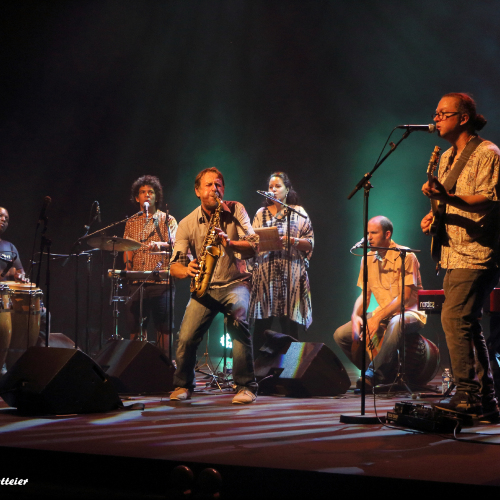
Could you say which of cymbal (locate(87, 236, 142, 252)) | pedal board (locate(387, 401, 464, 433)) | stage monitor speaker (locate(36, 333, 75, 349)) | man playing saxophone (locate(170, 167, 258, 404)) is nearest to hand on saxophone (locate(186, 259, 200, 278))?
man playing saxophone (locate(170, 167, 258, 404))

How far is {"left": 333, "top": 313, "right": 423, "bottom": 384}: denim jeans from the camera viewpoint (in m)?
5.35

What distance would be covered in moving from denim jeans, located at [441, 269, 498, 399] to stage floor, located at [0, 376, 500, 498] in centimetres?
24

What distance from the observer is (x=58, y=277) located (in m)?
8.80

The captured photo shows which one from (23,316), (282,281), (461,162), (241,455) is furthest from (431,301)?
(23,316)

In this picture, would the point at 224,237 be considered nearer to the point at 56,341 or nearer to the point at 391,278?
the point at 391,278

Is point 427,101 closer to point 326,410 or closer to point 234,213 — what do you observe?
point 234,213

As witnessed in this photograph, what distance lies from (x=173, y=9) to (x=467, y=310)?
22.9ft

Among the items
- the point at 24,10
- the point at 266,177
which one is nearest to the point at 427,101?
the point at 266,177

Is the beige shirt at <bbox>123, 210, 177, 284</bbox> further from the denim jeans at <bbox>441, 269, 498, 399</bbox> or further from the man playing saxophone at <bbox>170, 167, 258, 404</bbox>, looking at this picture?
the denim jeans at <bbox>441, 269, 498, 399</bbox>

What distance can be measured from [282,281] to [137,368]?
1706 millimetres

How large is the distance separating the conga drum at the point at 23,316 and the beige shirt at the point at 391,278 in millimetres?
3366

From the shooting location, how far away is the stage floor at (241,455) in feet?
6.59

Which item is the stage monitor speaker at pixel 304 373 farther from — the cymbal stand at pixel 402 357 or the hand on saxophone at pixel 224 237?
the hand on saxophone at pixel 224 237

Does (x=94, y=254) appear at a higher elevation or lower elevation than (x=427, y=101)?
lower
